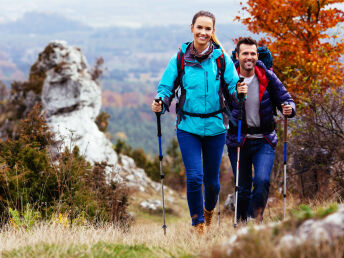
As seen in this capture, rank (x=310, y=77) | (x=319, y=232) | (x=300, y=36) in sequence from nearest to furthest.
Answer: (x=319, y=232)
(x=310, y=77)
(x=300, y=36)

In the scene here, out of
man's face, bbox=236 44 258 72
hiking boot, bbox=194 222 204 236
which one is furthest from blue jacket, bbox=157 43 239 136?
hiking boot, bbox=194 222 204 236

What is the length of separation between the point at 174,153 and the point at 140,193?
2237cm

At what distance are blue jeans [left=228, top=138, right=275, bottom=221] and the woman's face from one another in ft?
4.75

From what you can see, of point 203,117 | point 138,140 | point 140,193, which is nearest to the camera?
point 203,117

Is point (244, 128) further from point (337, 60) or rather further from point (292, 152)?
point (337, 60)

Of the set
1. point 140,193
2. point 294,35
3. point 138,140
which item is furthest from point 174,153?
point 138,140

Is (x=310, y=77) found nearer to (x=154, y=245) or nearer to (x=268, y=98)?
(x=268, y=98)

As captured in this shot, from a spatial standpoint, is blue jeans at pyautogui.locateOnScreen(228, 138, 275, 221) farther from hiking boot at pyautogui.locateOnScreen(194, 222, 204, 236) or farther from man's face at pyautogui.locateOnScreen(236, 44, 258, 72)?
man's face at pyautogui.locateOnScreen(236, 44, 258, 72)

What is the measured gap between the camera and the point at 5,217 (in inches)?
254

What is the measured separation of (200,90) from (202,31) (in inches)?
29.3

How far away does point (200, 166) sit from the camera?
4824mm

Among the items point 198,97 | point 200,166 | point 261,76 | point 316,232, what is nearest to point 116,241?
point 200,166

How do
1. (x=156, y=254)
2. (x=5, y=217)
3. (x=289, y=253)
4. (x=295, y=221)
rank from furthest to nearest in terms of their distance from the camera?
(x=5, y=217)
(x=156, y=254)
(x=295, y=221)
(x=289, y=253)

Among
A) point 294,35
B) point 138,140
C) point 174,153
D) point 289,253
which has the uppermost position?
point 294,35
